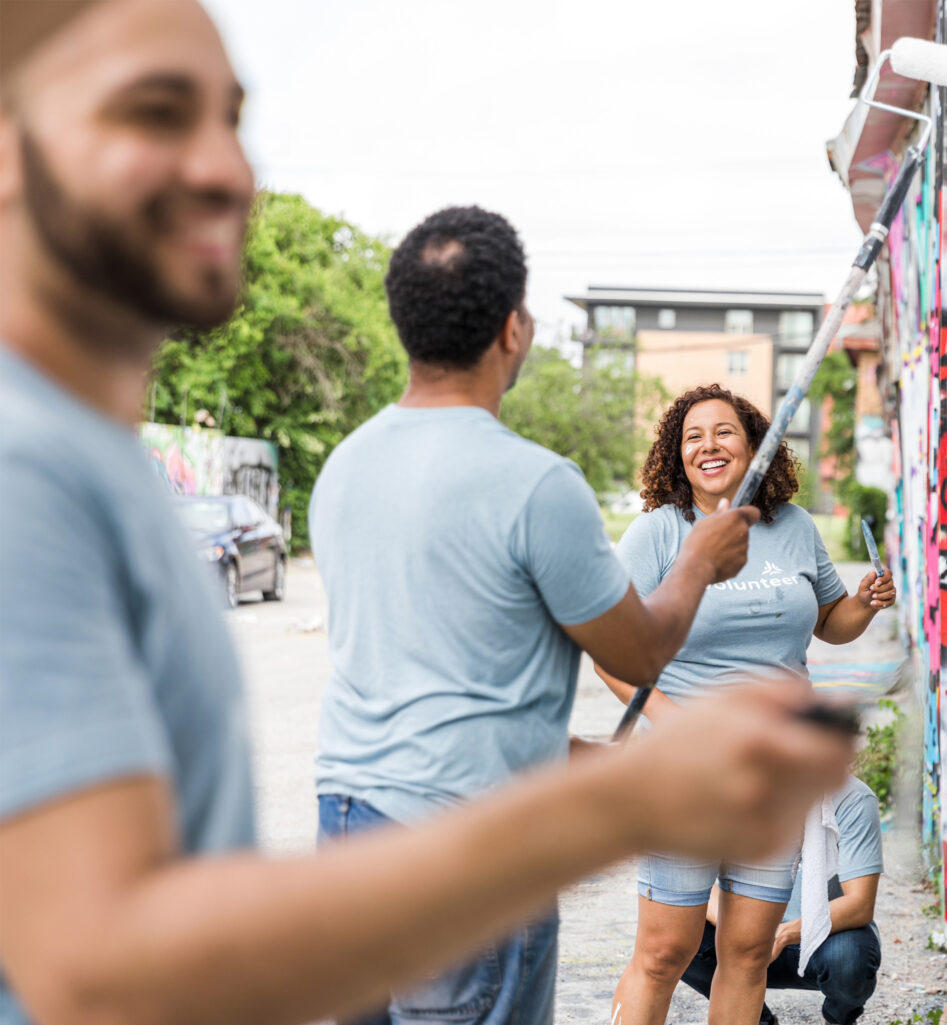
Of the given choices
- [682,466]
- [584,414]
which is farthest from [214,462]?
[682,466]

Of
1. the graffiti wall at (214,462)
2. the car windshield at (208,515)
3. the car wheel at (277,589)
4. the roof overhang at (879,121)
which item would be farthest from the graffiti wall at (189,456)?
the roof overhang at (879,121)

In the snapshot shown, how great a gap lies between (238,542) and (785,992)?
39.9ft

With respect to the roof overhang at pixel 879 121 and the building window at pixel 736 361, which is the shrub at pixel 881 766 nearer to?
the roof overhang at pixel 879 121

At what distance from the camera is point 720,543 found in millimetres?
2217

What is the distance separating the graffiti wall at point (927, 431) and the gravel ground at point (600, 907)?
0.71ft

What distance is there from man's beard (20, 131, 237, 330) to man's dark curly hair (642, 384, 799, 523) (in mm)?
2790

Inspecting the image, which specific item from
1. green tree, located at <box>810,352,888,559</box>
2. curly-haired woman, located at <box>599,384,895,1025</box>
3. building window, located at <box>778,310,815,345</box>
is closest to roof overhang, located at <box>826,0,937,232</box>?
curly-haired woman, located at <box>599,384,895,1025</box>

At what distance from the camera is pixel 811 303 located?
2756 inches

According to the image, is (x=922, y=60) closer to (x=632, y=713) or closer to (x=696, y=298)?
(x=632, y=713)

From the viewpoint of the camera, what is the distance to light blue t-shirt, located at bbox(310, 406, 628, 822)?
1.90 meters

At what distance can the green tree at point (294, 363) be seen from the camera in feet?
84.5

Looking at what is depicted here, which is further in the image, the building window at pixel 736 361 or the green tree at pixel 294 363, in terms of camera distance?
the building window at pixel 736 361

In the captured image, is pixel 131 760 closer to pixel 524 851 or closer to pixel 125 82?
pixel 524 851

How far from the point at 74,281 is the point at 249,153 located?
21cm
